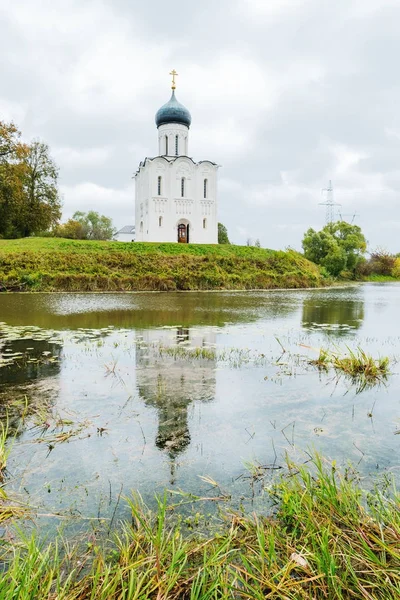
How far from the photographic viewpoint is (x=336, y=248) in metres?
51.6

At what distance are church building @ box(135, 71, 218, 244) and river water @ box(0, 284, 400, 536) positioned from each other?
3668 centimetres

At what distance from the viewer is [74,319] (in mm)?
12852

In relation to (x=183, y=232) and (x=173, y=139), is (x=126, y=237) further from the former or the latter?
(x=173, y=139)

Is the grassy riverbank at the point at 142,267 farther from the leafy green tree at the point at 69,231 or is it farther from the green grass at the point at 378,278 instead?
the leafy green tree at the point at 69,231

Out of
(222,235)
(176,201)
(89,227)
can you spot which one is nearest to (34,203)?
(176,201)

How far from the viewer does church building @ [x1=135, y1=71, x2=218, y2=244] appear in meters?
45.2

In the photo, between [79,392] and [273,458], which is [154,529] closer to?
[273,458]

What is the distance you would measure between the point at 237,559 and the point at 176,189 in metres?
45.5

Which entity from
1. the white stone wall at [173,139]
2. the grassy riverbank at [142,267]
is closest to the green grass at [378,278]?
the grassy riverbank at [142,267]

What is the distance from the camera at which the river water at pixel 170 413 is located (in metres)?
3.33

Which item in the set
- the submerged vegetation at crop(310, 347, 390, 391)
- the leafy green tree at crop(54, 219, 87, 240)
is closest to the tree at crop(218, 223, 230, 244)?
the leafy green tree at crop(54, 219, 87, 240)

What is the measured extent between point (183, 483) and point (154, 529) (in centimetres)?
62

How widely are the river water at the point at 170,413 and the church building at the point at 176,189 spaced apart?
1444 inches

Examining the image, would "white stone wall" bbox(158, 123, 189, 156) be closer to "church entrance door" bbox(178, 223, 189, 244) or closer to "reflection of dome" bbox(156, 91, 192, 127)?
"reflection of dome" bbox(156, 91, 192, 127)
